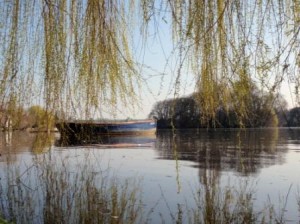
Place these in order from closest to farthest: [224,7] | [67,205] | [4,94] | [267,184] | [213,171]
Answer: [224,7] < [4,94] < [67,205] < [267,184] < [213,171]

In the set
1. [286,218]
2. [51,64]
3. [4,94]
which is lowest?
[286,218]

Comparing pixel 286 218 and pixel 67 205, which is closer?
pixel 286 218

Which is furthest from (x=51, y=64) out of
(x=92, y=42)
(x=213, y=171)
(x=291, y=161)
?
(x=291, y=161)

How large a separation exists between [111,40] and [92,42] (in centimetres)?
11

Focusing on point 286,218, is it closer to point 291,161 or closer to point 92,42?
point 92,42

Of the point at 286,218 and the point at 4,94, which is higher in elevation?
the point at 4,94

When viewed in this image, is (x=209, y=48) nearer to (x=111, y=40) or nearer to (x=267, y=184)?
(x=111, y=40)

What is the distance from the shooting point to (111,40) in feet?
6.72

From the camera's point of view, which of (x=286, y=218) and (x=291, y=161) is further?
(x=291, y=161)

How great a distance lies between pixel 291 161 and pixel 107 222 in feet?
29.0

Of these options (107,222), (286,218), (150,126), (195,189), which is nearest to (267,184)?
(195,189)

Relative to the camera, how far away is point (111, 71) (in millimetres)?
2039

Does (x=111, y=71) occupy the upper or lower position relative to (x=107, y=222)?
upper

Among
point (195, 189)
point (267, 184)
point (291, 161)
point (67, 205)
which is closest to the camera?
point (67, 205)
